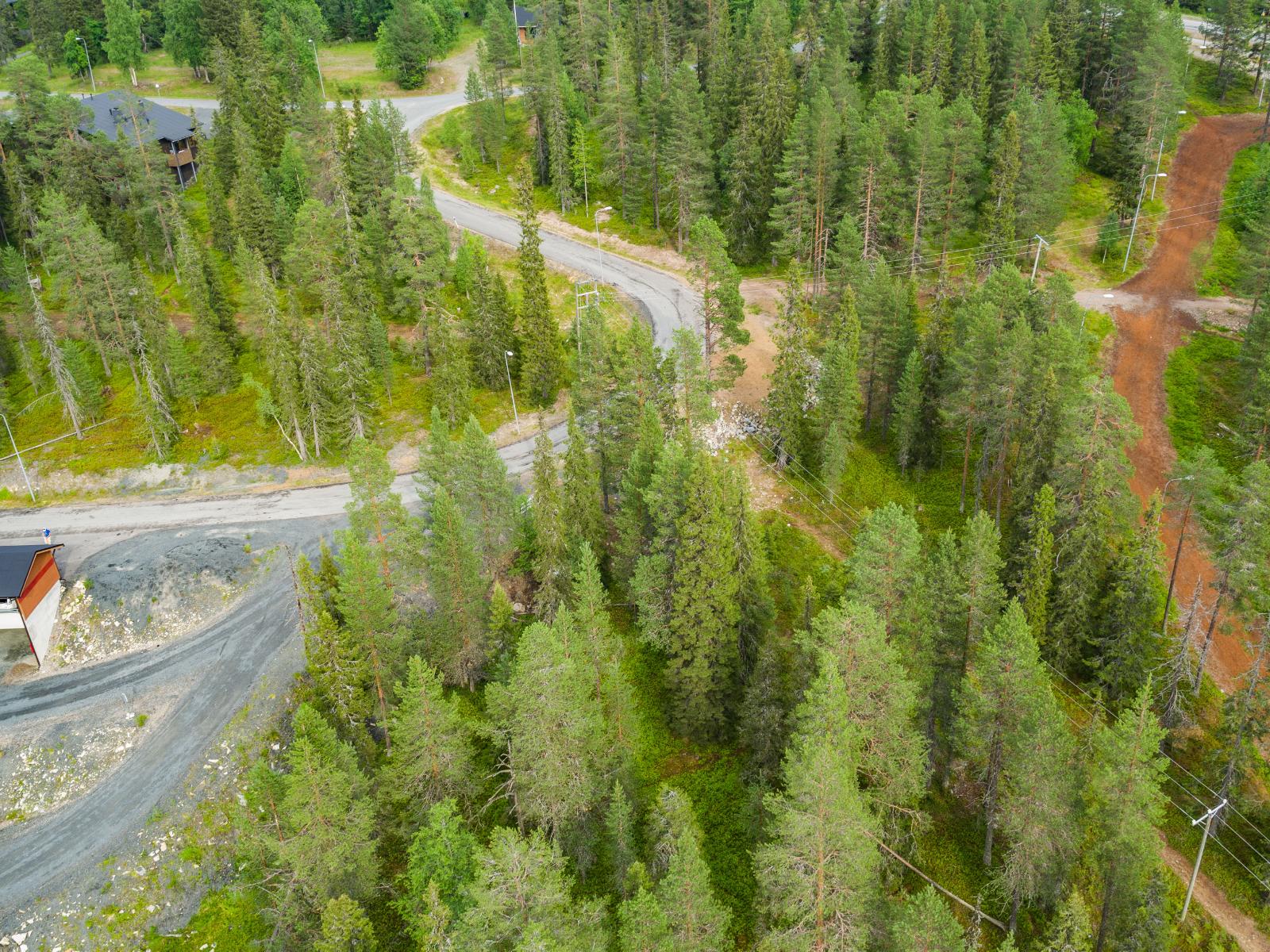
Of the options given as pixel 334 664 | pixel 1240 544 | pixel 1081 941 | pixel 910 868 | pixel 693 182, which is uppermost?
pixel 693 182

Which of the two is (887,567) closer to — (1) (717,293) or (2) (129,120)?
(1) (717,293)

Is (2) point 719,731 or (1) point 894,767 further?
(2) point 719,731

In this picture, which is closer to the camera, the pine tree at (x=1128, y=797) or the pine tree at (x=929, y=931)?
the pine tree at (x=929, y=931)

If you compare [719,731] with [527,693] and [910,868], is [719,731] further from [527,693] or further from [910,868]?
[527,693]

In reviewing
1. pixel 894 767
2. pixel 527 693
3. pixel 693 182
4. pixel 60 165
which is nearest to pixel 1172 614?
pixel 894 767

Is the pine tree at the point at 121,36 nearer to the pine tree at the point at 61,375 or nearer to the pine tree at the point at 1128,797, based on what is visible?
the pine tree at the point at 61,375

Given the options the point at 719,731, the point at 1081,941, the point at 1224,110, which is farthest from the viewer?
the point at 1224,110

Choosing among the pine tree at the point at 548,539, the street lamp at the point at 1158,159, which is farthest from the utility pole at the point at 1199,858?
the street lamp at the point at 1158,159
